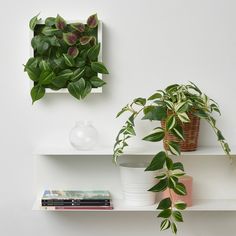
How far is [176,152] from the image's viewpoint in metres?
1.94

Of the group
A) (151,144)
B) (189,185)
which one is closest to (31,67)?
(151,144)

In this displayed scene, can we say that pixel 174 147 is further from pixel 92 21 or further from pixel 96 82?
pixel 92 21

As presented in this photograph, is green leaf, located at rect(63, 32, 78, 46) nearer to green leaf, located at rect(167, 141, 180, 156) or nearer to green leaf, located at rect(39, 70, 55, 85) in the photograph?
green leaf, located at rect(39, 70, 55, 85)

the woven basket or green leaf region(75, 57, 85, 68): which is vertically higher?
green leaf region(75, 57, 85, 68)

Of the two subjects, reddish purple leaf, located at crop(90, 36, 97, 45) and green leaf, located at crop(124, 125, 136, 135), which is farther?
reddish purple leaf, located at crop(90, 36, 97, 45)

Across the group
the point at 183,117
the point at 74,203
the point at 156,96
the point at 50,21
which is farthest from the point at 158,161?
the point at 50,21

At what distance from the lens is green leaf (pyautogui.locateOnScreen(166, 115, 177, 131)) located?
191 centimetres

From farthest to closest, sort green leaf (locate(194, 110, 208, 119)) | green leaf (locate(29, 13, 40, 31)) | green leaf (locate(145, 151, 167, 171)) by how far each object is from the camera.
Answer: green leaf (locate(29, 13, 40, 31))
green leaf (locate(194, 110, 208, 119))
green leaf (locate(145, 151, 167, 171))

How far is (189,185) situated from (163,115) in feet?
1.08

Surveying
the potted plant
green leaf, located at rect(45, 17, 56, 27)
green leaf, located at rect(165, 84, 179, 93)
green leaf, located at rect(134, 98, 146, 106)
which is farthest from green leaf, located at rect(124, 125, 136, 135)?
green leaf, located at rect(45, 17, 56, 27)

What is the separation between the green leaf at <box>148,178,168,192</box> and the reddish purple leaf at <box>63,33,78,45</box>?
0.67 m

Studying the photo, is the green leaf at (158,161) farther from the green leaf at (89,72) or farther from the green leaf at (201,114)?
the green leaf at (89,72)

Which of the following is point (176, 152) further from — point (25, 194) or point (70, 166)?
point (25, 194)

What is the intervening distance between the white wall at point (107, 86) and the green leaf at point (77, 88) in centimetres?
8
